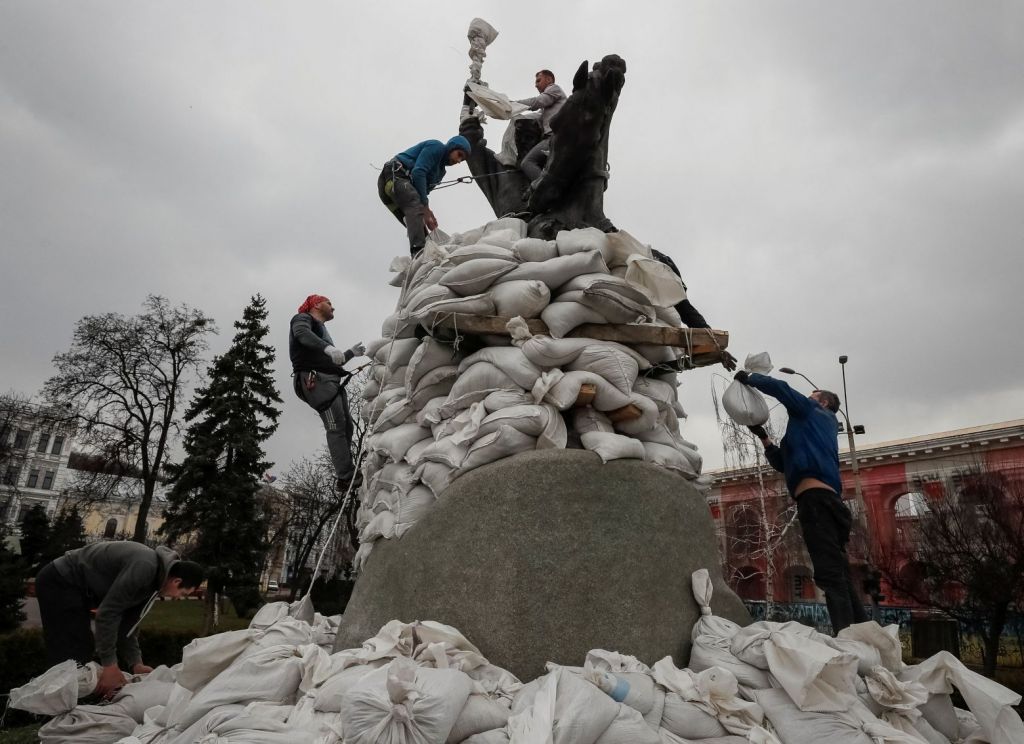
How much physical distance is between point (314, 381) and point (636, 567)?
3164 millimetres

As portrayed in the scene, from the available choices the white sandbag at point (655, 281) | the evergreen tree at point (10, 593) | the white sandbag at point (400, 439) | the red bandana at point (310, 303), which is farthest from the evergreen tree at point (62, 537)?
the white sandbag at point (655, 281)

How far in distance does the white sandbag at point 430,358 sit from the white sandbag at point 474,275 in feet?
1.13

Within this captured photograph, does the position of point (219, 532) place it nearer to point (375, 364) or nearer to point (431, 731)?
point (375, 364)

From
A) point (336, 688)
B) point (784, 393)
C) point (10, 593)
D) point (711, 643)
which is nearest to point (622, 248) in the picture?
point (784, 393)

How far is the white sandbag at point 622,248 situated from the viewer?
151 inches

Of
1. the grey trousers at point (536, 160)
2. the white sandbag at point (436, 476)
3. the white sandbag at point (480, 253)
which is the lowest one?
the white sandbag at point (436, 476)

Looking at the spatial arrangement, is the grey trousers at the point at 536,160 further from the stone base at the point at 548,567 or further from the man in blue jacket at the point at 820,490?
the stone base at the point at 548,567

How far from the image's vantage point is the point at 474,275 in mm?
→ 3547

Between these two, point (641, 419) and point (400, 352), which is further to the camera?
point (400, 352)

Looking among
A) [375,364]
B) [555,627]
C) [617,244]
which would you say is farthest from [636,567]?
[375,364]

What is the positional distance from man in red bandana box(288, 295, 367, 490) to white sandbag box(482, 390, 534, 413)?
1.83 metres

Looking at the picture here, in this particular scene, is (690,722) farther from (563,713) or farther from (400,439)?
(400,439)

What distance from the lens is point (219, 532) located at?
17.2 m

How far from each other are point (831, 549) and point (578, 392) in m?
1.76
